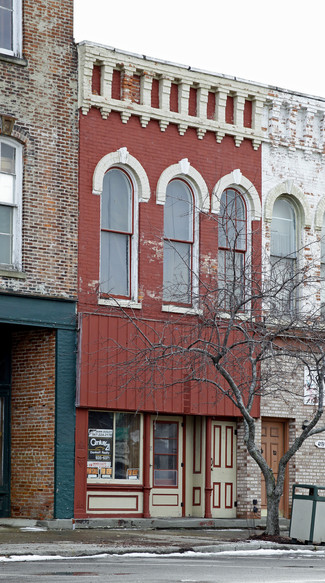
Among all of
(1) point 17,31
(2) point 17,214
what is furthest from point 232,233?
(1) point 17,31

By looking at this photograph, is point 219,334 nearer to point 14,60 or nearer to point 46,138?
point 46,138

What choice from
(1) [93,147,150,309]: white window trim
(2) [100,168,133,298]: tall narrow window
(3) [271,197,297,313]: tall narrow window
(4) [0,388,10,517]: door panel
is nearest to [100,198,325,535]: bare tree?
(1) [93,147,150,309]: white window trim

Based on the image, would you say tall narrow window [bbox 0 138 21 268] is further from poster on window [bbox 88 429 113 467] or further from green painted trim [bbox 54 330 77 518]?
poster on window [bbox 88 429 113 467]

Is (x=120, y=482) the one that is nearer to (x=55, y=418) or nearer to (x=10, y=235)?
(x=55, y=418)

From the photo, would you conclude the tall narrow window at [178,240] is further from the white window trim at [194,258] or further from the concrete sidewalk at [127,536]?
the concrete sidewalk at [127,536]

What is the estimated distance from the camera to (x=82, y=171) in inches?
917

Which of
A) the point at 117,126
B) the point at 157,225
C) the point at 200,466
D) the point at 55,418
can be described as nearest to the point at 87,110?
the point at 117,126

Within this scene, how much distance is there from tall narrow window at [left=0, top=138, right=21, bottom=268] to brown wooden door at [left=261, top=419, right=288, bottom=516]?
7.34 metres

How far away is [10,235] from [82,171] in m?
2.08

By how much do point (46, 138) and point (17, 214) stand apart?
1661mm

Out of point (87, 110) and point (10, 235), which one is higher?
point (87, 110)

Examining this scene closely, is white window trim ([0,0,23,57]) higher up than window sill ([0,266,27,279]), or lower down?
higher up

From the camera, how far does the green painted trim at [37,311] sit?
864 inches

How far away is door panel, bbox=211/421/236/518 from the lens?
25.1 m
